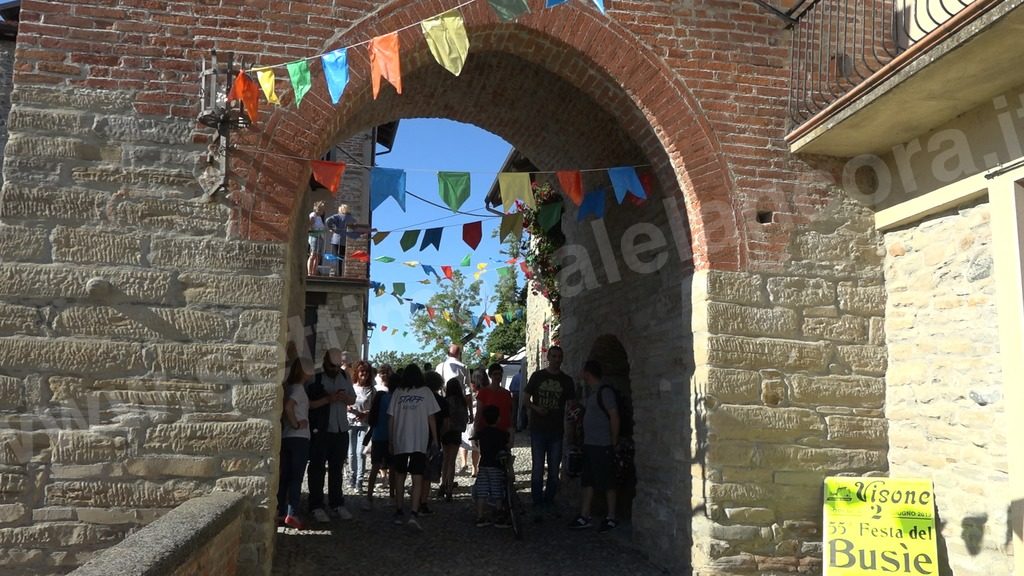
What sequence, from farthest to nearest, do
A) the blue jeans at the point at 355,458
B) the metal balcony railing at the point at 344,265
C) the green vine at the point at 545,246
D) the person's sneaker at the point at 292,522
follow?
the metal balcony railing at the point at 344,265 → the green vine at the point at 545,246 → the blue jeans at the point at 355,458 → the person's sneaker at the point at 292,522

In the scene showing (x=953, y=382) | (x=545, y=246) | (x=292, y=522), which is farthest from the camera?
(x=545, y=246)

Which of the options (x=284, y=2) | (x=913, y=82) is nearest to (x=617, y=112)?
(x=913, y=82)

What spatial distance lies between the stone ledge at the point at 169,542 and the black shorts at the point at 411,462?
8.22 ft

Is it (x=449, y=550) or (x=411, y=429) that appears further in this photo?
(x=411, y=429)

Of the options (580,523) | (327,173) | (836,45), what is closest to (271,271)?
(327,173)

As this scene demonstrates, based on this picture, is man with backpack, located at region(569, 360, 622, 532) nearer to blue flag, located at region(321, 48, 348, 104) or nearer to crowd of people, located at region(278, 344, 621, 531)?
crowd of people, located at region(278, 344, 621, 531)

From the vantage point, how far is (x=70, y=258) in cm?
492

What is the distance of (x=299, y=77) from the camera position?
503 cm

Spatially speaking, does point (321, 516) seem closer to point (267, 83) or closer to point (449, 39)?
point (267, 83)

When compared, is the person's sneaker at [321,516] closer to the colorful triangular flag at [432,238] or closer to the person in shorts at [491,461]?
the person in shorts at [491,461]

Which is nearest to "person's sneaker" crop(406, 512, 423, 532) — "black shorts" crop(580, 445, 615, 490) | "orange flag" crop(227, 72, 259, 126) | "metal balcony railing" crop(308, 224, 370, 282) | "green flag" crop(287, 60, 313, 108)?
"black shorts" crop(580, 445, 615, 490)

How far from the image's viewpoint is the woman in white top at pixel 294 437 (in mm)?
6301

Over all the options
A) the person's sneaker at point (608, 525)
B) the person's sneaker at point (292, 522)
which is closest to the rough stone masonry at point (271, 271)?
the person's sneaker at point (608, 525)

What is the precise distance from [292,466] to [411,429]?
110cm
